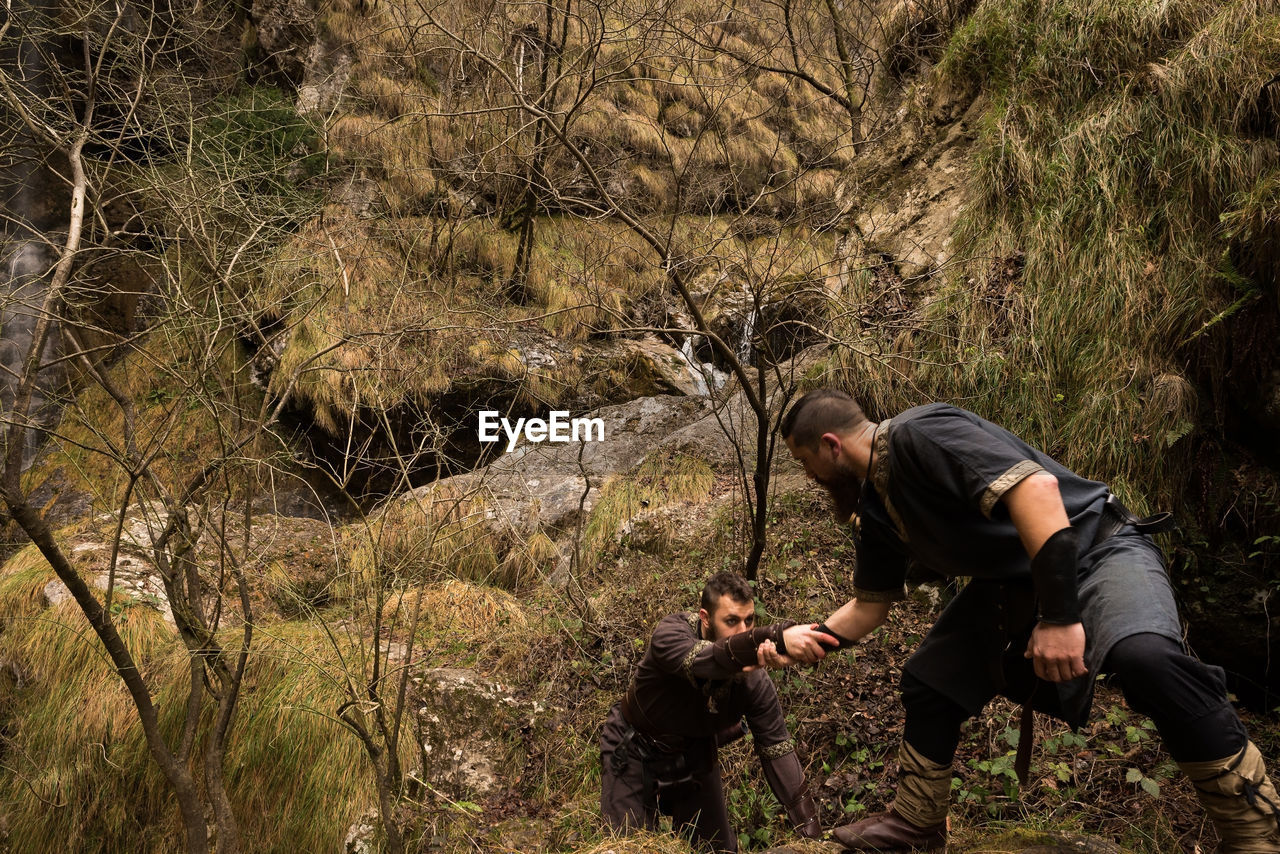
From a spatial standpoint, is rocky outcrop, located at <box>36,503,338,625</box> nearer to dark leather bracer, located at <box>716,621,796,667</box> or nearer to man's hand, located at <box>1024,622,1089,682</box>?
dark leather bracer, located at <box>716,621,796,667</box>

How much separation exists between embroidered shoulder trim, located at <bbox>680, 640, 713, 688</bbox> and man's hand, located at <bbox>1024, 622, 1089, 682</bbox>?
1.29 metres

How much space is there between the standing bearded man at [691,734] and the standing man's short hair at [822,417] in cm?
117

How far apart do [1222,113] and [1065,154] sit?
810mm

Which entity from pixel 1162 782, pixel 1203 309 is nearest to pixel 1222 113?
pixel 1203 309

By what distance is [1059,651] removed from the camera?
1.85 meters

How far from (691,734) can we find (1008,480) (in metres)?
2.00

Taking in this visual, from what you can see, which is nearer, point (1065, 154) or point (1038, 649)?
point (1038, 649)

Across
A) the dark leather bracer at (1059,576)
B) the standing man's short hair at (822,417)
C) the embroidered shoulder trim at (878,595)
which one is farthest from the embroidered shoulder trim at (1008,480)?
the embroidered shoulder trim at (878,595)

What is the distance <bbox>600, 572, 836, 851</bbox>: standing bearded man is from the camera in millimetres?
3166

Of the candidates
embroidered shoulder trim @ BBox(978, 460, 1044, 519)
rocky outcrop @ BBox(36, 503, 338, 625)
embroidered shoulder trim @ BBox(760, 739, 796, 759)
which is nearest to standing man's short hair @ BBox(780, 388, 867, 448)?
embroidered shoulder trim @ BBox(978, 460, 1044, 519)

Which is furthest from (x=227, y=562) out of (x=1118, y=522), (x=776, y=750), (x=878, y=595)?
(x=1118, y=522)

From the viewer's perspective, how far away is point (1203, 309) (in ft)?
12.2

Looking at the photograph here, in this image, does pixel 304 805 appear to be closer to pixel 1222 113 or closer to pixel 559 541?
pixel 559 541

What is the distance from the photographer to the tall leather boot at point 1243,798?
179cm
